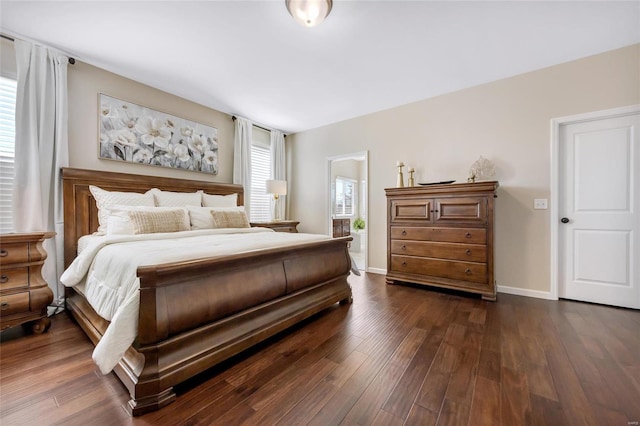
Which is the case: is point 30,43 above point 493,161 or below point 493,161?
above

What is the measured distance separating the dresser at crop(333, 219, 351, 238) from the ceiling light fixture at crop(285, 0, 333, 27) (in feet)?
15.4

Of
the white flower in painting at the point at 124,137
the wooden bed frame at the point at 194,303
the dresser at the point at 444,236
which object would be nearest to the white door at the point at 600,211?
the dresser at the point at 444,236

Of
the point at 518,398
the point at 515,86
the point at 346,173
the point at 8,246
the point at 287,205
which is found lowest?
the point at 518,398

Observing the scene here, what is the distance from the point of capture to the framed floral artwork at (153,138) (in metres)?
2.98

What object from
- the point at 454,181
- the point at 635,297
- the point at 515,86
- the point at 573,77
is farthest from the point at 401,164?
the point at 635,297

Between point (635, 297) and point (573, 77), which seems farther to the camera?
point (573, 77)

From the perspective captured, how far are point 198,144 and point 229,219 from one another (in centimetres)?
145

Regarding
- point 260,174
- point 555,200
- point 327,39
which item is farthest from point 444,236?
point 260,174

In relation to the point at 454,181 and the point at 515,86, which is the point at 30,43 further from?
the point at 515,86

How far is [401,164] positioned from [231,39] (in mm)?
2547

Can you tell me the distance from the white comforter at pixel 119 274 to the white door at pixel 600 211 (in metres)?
3.03

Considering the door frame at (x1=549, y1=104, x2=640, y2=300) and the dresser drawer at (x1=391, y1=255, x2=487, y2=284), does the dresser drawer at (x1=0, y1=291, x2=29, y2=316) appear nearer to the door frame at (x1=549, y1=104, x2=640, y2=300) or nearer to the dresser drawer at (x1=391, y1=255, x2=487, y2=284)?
the dresser drawer at (x1=391, y1=255, x2=487, y2=284)

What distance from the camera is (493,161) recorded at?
3.19 m

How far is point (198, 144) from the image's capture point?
379cm
